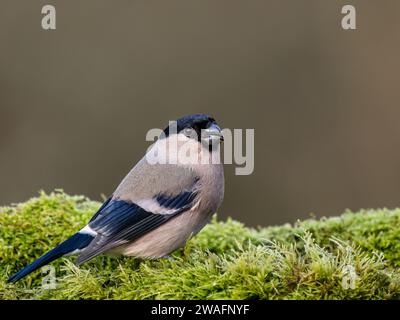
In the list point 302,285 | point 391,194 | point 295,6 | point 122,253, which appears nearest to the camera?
point 302,285

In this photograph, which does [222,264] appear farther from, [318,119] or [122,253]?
[318,119]

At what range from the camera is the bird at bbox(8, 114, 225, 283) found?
355 cm

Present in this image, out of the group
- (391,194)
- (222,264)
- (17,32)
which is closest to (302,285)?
(222,264)

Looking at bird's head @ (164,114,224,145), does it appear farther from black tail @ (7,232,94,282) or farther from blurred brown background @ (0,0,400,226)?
blurred brown background @ (0,0,400,226)

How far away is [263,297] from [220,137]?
133 cm

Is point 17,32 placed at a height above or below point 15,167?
above

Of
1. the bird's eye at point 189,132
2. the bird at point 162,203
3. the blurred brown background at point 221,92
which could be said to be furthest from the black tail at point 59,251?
the blurred brown background at point 221,92

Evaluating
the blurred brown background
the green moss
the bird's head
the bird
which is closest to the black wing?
the bird

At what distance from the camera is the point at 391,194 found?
8.83 meters

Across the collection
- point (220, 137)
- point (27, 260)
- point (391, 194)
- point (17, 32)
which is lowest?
point (391, 194)

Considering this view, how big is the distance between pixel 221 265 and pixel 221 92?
6.76 m

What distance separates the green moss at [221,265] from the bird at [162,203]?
114 millimetres

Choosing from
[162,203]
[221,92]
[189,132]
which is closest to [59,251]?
[162,203]

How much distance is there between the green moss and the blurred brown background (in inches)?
191
